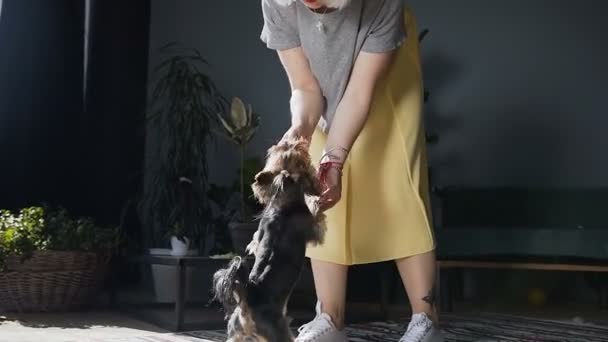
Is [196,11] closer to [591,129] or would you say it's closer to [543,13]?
[543,13]

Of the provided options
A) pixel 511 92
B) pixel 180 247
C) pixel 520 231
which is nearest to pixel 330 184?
pixel 180 247

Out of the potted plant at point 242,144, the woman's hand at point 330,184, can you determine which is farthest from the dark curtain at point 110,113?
the woman's hand at point 330,184

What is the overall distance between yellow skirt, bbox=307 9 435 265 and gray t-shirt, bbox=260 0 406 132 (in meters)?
0.14

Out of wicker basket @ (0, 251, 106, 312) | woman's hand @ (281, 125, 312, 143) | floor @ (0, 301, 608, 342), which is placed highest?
Result: woman's hand @ (281, 125, 312, 143)

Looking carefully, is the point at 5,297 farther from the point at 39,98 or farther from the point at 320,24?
the point at 320,24

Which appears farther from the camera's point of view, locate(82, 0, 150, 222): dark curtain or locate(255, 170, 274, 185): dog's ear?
locate(82, 0, 150, 222): dark curtain

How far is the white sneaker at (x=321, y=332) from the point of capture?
5.87 feet

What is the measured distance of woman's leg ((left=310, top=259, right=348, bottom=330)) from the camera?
1.90 metres

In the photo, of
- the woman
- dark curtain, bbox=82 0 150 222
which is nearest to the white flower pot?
dark curtain, bbox=82 0 150 222

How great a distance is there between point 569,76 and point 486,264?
3.62 ft

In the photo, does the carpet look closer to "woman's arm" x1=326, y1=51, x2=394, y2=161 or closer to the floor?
the floor

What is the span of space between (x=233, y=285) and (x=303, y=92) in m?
0.62

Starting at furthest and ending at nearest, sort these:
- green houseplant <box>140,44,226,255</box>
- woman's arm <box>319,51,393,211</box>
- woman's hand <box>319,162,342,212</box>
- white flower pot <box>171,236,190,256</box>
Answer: green houseplant <box>140,44,226,255</box>
white flower pot <box>171,236,190,256</box>
woman's arm <box>319,51,393,211</box>
woman's hand <box>319,162,342,212</box>

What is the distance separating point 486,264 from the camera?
3.49 metres
